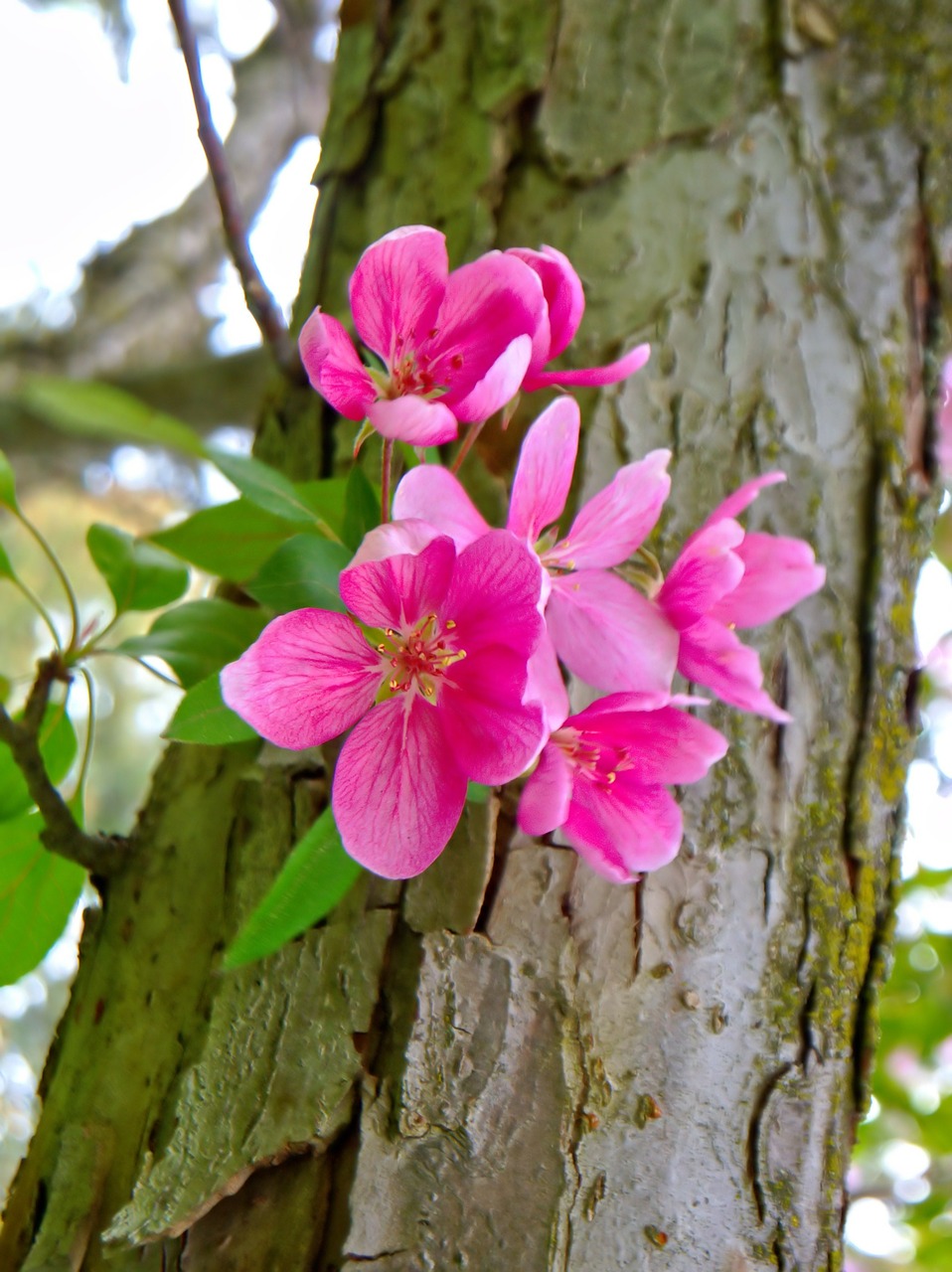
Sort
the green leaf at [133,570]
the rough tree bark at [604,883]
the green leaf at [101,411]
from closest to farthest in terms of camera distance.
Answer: the rough tree bark at [604,883], the green leaf at [101,411], the green leaf at [133,570]

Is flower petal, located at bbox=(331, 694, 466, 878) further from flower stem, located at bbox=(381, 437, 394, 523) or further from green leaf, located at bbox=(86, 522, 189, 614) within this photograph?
green leaf, located at bbox=(86, 522, 189, 614)

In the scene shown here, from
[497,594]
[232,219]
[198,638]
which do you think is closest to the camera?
[497,594]

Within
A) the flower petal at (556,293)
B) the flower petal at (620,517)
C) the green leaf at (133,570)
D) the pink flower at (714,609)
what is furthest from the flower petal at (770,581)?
the green leaf at (133,570)

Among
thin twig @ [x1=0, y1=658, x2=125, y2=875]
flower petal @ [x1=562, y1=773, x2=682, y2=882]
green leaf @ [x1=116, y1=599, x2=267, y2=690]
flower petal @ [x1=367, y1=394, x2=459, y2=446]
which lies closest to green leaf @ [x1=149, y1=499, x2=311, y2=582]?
green leaf @ [x1=116, y1=599, x2=267, y2=690]

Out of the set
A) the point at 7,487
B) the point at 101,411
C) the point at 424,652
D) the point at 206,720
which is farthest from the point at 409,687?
the point at 7,487

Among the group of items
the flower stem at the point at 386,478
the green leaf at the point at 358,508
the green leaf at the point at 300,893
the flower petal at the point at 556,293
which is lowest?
the green leaf at the point at 300,893

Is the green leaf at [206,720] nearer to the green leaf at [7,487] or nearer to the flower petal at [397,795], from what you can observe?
the flower petal at [397,795]

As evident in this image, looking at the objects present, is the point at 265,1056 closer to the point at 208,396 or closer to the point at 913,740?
the point at 913,740

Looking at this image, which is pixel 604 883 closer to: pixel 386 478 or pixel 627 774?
pixel 627 774
